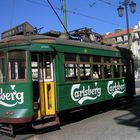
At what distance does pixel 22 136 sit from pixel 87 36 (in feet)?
21.9

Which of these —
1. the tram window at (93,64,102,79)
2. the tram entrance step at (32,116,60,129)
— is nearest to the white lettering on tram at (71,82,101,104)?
the tram window at (93,64,102,79)

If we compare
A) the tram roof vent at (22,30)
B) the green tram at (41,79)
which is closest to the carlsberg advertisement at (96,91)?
the green tram at (41,79)

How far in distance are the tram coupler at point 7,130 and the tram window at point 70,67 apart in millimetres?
2507

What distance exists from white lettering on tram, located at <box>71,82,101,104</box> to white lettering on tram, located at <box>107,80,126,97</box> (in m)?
1.13

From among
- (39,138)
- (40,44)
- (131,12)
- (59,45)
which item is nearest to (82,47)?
(59,45)

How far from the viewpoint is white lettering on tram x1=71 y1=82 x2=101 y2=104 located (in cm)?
1262

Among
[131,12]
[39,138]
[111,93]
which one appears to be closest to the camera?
[39,138]

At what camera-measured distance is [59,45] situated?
1204cm

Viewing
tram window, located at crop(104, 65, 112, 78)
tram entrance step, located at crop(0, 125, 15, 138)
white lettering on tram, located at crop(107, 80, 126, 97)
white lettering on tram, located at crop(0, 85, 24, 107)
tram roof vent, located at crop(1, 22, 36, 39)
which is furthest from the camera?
white lettering on tram, located at crop(107, 80, 126, 97)

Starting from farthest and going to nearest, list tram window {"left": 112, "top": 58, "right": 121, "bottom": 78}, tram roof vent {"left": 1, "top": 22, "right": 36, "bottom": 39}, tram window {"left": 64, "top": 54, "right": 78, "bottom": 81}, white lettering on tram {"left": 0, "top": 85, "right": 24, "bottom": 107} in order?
tram window {"left": 112, "top": 58, "right": 121, "bottom": 78} → tram window {"left": 64, "top": 54, "right": 78, "bottom": 81} → tram roof vent {"left": 1, "top": 22, "right": 36, "bottom": 39} → white lettering on tram {"left": 0, "top": 85, "right": 24, "bottom": 107}

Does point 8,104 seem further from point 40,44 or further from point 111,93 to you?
point 111,93

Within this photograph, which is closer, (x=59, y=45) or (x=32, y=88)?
(x=32, y=88)

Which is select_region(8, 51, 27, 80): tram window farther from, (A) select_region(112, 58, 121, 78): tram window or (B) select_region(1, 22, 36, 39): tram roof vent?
(A) select_region(112, 58, 121, 78): tram window

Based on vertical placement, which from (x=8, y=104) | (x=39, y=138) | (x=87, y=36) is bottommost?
(x=39, y=138)
